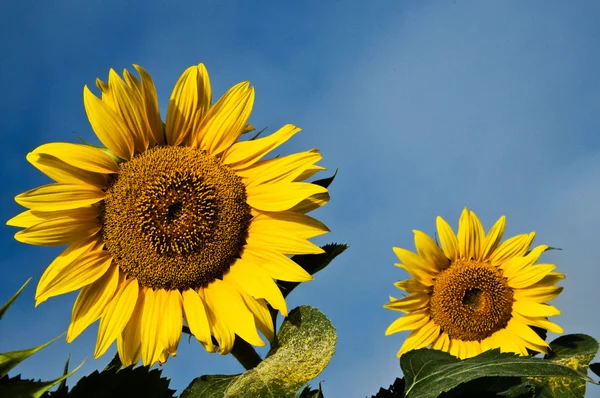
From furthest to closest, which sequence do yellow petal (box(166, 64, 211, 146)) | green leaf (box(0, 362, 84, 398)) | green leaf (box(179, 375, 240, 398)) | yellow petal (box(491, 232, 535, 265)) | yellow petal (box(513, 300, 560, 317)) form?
yellow petal (box(491, 232, 535, 265))
yellow petal (box(513, 300, 560, 317))
yellow petal (box(166, 64, 211, 146))
green leaf (box(179, 375, 240, 398))
green leaf (box(0, 362, 84, 398))

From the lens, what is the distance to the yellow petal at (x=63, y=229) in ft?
8.77

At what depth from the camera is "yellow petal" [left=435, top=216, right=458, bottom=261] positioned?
17.2 ft

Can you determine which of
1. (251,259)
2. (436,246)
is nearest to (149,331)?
(251,259)

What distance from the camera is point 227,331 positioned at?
267 centimetres

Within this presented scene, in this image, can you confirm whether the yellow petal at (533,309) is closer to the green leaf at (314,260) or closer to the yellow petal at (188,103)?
the green leaf at (314,260)

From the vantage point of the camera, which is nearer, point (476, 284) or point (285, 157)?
point (285, 157)

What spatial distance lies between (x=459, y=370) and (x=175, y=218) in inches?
58.7

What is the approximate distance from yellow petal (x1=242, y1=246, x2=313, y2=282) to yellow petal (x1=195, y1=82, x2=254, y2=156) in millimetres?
490

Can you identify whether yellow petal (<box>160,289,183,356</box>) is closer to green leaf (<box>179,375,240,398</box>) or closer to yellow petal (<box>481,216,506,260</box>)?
green leaf (<box>179,375,240,398</box>)

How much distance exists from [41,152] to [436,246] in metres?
3.41

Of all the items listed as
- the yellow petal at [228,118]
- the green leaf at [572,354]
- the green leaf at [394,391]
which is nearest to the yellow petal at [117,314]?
the yellow petal at [228,118]

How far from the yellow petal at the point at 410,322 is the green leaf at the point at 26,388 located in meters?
3.78

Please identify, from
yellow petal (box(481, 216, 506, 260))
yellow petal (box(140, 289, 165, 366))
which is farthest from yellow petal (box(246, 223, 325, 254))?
yellow petal (box(481, 216, 506, 260))

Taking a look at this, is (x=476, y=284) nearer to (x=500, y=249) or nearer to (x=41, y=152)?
(x=500, y=249)
